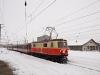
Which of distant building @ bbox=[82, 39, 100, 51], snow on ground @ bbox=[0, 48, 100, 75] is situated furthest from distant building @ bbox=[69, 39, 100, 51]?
snow on ground @ bbox=[0, 48, 100, 75]

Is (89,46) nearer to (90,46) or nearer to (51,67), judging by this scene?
(90,46)

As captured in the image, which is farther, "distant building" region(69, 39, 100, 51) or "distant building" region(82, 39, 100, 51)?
"distant building" region(82, 39, 100, 51)

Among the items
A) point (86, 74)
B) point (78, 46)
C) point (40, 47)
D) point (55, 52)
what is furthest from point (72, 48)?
point (86, 74)

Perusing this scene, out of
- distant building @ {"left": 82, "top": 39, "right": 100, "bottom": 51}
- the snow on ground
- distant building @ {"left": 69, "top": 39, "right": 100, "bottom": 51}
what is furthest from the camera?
distant building @ {"left": 82, "top": 39, "right": 100, "bottom": 51}

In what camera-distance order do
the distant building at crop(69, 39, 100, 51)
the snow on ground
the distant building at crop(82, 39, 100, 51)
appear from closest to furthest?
the snow on ground → the distant building at crop(69, 39, 100, 51) → the distant building at crop(82, 39, 100, 51)

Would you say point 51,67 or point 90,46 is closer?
point 51,67

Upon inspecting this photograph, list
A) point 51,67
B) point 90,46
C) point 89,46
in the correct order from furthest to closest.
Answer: point 90,46
point 89,46
point 51,67

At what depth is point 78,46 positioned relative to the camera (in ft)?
251

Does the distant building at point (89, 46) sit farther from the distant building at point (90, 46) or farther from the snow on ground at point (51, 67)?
the snow on ground at point (51, 67)

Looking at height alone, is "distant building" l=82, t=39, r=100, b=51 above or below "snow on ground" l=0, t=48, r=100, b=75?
above

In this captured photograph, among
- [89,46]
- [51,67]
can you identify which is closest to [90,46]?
[89,46]

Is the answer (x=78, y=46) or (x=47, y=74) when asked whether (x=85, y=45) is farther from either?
(x=47, y=74)

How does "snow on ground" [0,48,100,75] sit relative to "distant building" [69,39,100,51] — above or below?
below

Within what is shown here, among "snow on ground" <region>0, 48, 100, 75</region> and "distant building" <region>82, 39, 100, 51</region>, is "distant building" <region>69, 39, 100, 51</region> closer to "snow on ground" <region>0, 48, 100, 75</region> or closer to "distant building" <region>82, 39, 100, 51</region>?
"distant building" <region>82, 39, 100, 51</region>
